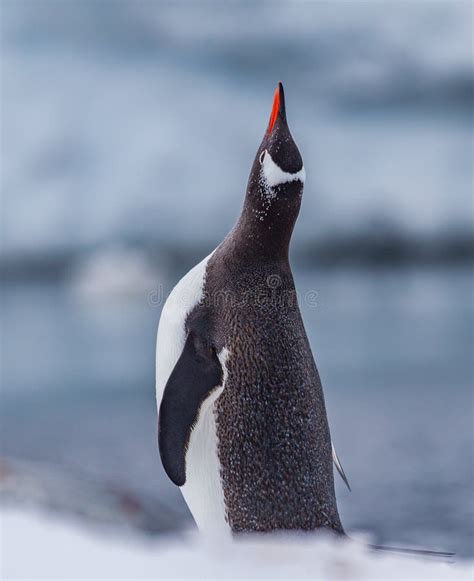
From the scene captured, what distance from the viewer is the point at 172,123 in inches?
622

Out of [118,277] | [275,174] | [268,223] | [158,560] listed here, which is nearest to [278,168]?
[275,174]

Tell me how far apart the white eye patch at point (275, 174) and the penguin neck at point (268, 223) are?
18 millimetres

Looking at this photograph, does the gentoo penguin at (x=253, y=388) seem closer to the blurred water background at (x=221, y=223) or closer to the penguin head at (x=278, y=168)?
the penguin head at (x=278, y=168)

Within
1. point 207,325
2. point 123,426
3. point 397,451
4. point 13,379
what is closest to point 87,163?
point 13,379

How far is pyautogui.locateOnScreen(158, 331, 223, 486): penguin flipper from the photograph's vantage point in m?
1.91

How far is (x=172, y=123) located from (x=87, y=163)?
1824 millimetres

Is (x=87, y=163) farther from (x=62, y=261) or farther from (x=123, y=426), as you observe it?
(x=123, y=426)

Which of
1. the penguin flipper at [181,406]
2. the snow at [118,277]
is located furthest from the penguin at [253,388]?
the snow at [118,277]

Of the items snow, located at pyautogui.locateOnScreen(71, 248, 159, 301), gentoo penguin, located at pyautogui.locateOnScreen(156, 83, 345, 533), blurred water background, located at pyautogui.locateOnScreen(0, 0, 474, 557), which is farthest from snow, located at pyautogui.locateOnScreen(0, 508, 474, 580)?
snow, located at pyautogui.locateOnScreen(71, 248, 159, 301)

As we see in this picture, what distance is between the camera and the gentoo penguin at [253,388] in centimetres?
189

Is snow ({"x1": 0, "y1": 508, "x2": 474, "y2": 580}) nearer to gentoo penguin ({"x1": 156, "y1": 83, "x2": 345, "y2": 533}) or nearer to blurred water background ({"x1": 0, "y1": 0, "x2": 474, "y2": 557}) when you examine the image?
gentoo penguin ({"x1": 156, "y1": 83, "x2": 345, "y2": 533})

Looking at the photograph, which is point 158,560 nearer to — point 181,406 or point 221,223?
point 181,406

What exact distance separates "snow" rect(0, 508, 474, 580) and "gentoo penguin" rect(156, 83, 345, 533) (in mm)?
883

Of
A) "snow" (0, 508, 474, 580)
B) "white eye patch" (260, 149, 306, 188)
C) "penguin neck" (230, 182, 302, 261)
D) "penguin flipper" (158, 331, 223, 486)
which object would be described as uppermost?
"white eye patch" (260, 149, 306, 188)
